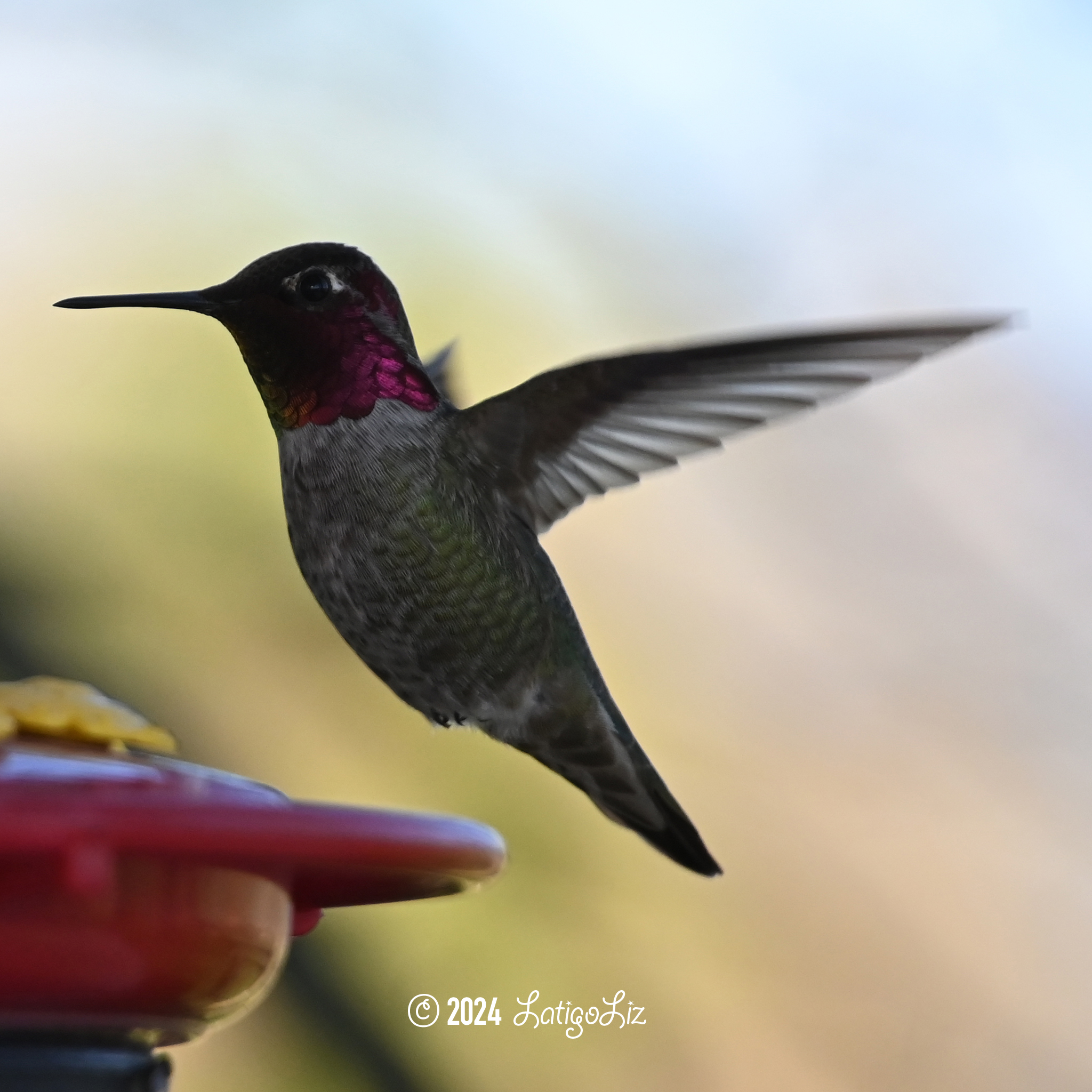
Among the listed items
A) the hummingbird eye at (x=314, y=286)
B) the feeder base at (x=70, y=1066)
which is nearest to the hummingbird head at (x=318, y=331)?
the hummingbird eye at (x=314, y=286)

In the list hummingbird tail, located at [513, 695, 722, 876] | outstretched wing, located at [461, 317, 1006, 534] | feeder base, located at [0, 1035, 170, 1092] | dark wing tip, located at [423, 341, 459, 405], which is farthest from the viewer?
dark wing tip, located at [423, 341, 459, 405]

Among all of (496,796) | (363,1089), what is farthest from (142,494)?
(363,1089)

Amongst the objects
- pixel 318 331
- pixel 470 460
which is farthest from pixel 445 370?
pixel 318 331

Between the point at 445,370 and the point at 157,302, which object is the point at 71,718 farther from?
the point at 445,370

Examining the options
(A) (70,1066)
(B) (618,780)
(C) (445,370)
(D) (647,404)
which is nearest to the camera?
(A) (70,1066)

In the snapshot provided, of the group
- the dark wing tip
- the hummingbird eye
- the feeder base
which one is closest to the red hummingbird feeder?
the feeder base

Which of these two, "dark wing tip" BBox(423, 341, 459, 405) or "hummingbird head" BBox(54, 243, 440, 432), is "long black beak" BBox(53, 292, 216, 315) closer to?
"hummingbird head" BBox(54, 243, 440, 432)
